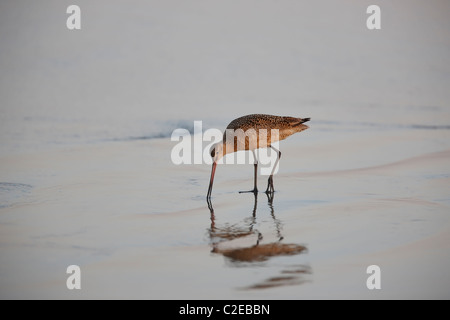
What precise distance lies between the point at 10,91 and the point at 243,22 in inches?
347

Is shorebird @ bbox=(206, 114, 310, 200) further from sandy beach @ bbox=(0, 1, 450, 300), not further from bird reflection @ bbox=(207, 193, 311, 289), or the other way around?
bird reflection @ bbox=(207, 193, 311, 289)

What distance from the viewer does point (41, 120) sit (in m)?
11.5

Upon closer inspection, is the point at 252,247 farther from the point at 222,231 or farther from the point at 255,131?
the point at 255,131

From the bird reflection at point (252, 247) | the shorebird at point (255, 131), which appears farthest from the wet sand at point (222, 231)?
the shorebird at point (255, 131)

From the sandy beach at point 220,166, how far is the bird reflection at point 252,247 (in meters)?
0.02

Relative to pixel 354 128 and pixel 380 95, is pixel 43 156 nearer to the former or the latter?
pixel 354 128

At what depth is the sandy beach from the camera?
4742 millimetres

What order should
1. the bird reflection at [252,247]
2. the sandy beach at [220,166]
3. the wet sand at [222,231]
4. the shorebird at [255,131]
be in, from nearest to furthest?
the wet sand at [222,231]
the bird reflection at [252,247]
the sandy beach at [220,166]
the shorebird at [255,131]

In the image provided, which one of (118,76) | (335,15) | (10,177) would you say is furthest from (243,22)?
(10,177)

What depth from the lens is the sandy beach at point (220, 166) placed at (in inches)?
187

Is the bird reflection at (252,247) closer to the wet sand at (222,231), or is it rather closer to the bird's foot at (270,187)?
the wet sand at (222,231)

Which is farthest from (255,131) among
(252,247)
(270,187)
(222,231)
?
(252,247)

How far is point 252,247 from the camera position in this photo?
5.24 m
